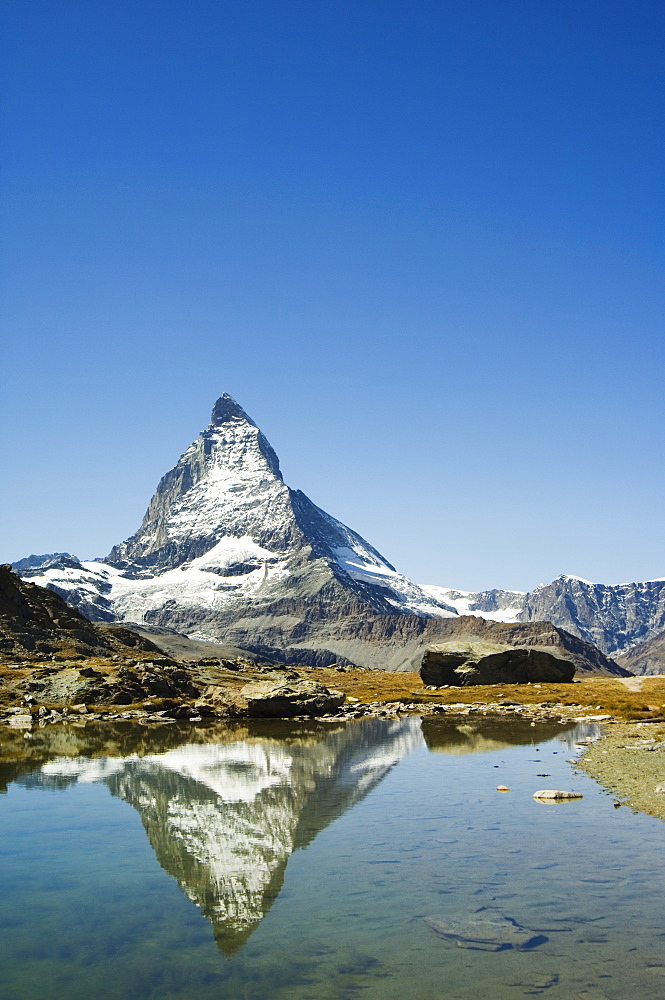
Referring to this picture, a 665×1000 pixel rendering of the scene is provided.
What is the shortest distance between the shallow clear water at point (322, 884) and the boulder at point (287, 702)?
31461mm

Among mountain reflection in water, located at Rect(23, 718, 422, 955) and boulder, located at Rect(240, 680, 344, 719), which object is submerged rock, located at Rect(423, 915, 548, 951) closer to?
mountain reflection in water, located at Rect(23, 718, 422, 955)

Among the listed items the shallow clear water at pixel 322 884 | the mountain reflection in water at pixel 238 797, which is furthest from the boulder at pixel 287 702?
the shallow clear water at pixel 322 884

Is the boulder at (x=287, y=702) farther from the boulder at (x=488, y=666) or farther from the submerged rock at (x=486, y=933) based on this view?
the submerged rock at (x=486, y=933)

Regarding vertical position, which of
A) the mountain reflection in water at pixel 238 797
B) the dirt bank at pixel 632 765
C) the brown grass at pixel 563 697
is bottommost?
the brown grass at pixel 563 697

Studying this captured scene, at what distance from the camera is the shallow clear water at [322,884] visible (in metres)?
13.9

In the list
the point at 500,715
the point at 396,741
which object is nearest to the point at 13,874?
the point at 396,741

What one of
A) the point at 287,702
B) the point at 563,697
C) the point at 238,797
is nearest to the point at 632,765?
the point at 238,797

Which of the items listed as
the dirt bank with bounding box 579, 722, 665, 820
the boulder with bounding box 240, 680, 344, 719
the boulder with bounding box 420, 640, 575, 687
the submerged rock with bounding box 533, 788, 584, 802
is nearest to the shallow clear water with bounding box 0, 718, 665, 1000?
the submerged rock with bounding box 533, 788, 584, 802

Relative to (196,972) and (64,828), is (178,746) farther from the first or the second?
(196,972)

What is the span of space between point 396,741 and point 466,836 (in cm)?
2690

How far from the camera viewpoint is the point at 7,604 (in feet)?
421

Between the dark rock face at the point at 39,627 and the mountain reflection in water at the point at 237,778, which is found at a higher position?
the dark rock face at the point at 39,627

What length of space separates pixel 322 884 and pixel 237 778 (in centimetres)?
1744

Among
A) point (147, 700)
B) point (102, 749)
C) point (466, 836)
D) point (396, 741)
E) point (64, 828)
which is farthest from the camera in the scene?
point (147, 700)
